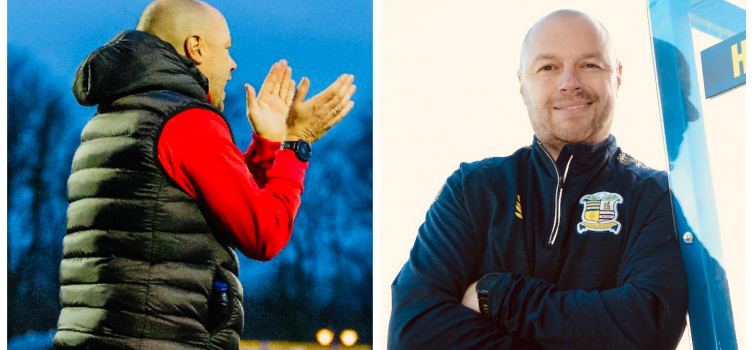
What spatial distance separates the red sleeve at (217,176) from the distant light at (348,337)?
42cm

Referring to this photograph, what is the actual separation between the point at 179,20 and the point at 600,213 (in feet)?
4.86

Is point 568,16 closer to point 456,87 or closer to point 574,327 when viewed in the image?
point 456,87

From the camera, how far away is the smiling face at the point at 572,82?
8.42 ft

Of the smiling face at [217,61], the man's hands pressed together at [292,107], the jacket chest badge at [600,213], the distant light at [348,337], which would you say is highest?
the smiling face at [217,61]

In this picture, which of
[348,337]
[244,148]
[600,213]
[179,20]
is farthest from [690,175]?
[179,20]

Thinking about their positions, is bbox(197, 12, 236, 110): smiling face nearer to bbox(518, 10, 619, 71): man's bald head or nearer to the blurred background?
the blurred background

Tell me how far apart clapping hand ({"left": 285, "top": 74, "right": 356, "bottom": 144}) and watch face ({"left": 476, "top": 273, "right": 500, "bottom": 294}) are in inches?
31.4

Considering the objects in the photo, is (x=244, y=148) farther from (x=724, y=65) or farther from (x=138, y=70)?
(x=724, y=65)

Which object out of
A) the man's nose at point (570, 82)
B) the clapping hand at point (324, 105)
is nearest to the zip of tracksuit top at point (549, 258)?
the man's nose at point (570, 82)

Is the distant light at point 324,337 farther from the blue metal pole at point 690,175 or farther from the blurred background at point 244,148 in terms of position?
the blue metal pole at point 690,175

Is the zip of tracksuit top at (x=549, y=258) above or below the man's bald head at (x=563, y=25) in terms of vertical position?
below

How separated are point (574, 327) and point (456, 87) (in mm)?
942

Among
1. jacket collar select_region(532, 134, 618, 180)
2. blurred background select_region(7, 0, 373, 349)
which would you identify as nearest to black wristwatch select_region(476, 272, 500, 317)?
jacket collar select_region(532, 134, 618, 180)

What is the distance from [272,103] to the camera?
2828mm
